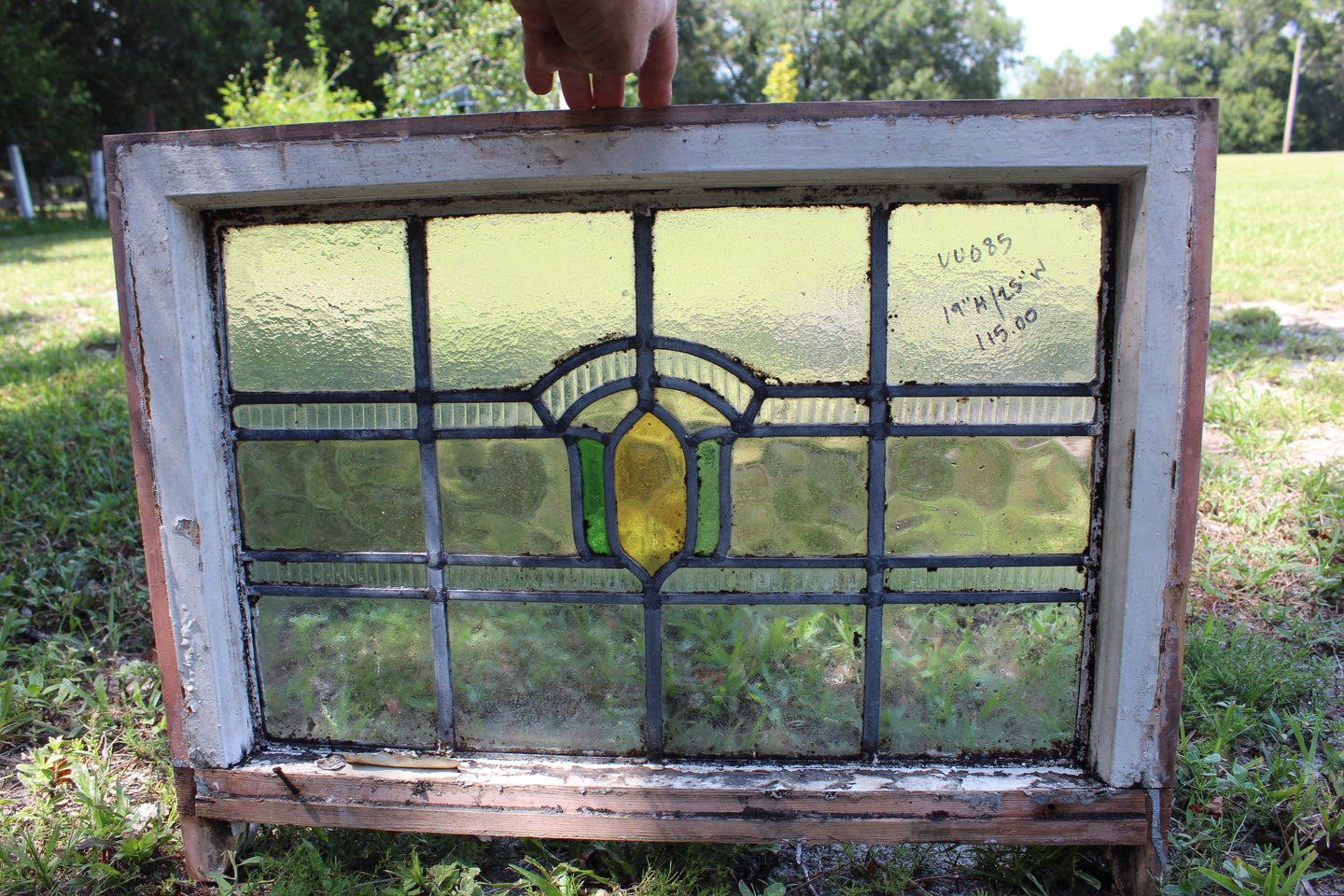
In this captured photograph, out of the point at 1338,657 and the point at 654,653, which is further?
the point at 1338,657

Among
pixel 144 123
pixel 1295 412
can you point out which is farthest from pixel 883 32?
pixel 1295 412

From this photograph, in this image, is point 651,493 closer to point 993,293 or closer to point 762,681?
point 762,681

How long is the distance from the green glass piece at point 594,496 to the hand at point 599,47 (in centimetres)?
53

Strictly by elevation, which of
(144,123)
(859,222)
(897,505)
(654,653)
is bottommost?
(654,653)

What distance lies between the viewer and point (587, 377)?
4.34ft

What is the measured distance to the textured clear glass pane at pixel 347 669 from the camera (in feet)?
4.68

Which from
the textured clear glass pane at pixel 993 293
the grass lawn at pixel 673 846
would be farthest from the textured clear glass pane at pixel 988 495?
the grass lawn at pixel 673 846

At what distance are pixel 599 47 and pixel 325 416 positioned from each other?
0.77 metres

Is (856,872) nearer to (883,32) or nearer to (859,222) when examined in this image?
(859,222)

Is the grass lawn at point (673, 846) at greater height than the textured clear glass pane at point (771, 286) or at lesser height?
lesser

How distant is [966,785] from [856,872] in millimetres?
272

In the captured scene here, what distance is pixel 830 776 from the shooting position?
135 cm

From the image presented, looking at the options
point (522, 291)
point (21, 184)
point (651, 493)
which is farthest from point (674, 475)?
point (21, 184)

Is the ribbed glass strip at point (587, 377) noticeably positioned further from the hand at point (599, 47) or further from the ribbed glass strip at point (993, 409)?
the hand at point (599, 47)
